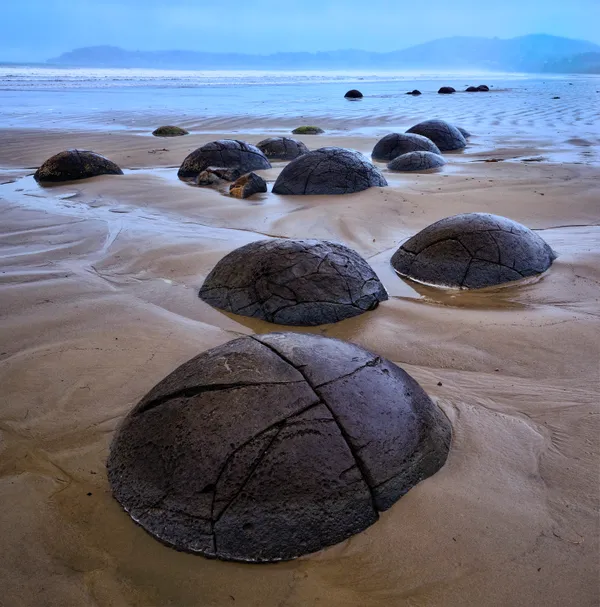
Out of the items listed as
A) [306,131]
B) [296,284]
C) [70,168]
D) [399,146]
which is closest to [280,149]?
[399,146]

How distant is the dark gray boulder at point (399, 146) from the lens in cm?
1021

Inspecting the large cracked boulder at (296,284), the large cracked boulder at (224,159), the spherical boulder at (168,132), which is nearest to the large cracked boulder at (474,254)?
the large cracked boulder at (296,284)

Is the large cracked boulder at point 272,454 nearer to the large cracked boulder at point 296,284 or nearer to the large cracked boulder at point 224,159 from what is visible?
the large cracked boulder at point 296,284

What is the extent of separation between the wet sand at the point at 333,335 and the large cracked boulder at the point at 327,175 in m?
0.68

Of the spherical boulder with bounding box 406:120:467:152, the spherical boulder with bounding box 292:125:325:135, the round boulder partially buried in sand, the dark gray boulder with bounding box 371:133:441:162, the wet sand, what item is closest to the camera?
the wet sand

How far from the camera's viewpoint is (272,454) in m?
1.96

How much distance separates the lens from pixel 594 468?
2350 mm

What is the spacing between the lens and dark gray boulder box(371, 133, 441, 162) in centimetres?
1021

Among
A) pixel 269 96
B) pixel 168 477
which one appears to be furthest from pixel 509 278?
pixel 269 96

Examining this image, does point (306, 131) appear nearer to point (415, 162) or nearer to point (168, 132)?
point (168, 132)

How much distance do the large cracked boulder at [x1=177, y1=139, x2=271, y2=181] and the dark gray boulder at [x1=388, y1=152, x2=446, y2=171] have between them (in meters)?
2.13

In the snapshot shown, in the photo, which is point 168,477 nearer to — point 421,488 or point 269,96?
point 421,488

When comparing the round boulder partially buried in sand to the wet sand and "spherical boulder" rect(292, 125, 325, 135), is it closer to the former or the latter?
the wet sand

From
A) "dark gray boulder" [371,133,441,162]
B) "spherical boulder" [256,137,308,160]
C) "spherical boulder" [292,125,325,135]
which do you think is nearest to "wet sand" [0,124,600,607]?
"dark gray boulder" [371,133,441,162]
